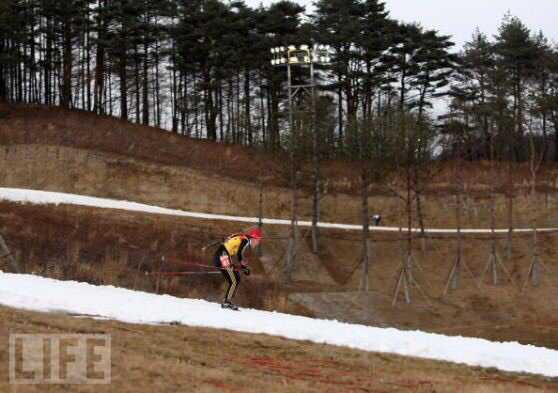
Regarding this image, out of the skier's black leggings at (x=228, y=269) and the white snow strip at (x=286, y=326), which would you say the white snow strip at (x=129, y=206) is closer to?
the white snow strip at (x=286, y=326)

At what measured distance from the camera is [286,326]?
17891 millimetres

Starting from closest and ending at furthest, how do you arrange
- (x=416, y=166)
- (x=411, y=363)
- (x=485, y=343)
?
(x=411, y=363) → (x=485, y=343) → (x=416, y=166)

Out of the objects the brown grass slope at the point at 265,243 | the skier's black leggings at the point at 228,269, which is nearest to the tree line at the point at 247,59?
the brown grass slope at the point at 265,243

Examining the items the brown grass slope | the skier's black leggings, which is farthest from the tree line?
the skier's black leggings

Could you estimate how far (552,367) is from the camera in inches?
625

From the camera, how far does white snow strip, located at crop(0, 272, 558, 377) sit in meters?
16.3

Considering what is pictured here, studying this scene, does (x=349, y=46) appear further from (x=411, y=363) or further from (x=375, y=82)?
(x=411, y=363)

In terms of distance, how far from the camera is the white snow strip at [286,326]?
16.3m

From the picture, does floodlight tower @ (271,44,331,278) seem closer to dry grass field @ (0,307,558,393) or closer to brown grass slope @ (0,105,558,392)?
brown grass slope @ (0,105,558,392)

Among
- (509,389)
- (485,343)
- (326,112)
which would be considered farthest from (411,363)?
(326,112)

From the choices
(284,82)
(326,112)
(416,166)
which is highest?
(284,82)

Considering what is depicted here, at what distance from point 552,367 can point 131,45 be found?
180 ft

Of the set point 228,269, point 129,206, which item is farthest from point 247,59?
point 228,269

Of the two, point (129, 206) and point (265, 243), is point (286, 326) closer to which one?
point (265, 243)
